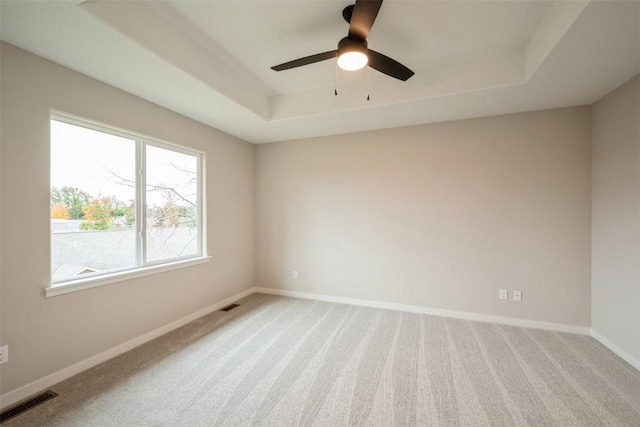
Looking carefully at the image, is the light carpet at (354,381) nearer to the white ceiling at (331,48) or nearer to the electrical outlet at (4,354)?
the electrical outlet at (4,354)

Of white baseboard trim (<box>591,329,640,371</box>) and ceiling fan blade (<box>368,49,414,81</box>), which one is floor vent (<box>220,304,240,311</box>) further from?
white baseboard trim (<box>591,329,640,371</box>)

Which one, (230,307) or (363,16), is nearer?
(363,16)

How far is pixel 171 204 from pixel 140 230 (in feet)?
1.58

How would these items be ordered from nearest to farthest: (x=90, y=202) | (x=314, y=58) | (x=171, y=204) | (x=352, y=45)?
(x=352, y=45)
(x=314, y=58)
(x=90, y=202)
(x=171, y=204)

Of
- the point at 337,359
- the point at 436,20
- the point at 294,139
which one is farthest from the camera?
the point at 294,139

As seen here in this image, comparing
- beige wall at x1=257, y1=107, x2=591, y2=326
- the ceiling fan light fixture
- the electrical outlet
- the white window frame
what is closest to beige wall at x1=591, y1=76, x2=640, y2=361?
beige wall at x1=257, y1=107, x2=591, y2=326

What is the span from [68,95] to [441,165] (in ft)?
12.3

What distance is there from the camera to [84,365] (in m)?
2.17

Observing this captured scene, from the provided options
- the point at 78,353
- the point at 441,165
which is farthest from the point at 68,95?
the point at 441,165

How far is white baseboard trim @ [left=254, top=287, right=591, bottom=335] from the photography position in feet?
9.48

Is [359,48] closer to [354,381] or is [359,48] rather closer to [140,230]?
[354,381]

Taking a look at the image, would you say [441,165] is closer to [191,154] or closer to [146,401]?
[191,154]

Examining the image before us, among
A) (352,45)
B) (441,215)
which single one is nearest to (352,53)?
(352,45)

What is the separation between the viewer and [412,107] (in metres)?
2.86
